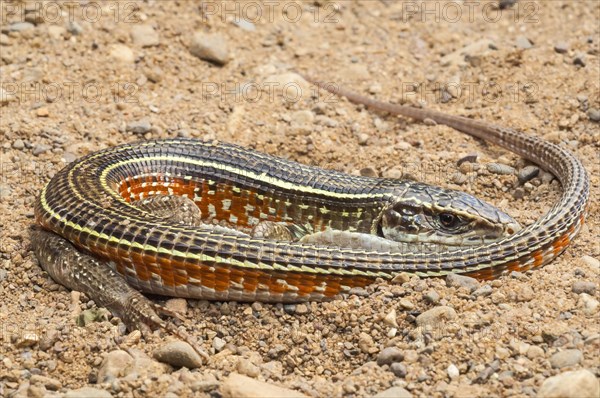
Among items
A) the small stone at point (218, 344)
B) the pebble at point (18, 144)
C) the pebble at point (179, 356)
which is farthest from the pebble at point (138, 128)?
the pebble at point (179, 356)

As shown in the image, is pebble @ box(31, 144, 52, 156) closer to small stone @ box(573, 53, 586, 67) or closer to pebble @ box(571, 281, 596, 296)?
pebble @ box(571, 281, 596, 296)

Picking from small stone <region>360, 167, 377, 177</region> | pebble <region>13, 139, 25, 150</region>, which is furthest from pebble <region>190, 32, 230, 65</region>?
small stone <region>360, 167, 377, 177</region>

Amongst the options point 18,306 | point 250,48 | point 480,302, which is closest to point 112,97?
point 250,48

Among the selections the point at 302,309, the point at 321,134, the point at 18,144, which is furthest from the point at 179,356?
the point at 321,134

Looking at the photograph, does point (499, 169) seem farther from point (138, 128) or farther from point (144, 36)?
point (144, 36)

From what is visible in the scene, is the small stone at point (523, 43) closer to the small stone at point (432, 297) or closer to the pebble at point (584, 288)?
the pebble at point (584, 288)

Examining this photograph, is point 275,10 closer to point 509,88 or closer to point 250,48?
point 250,48
